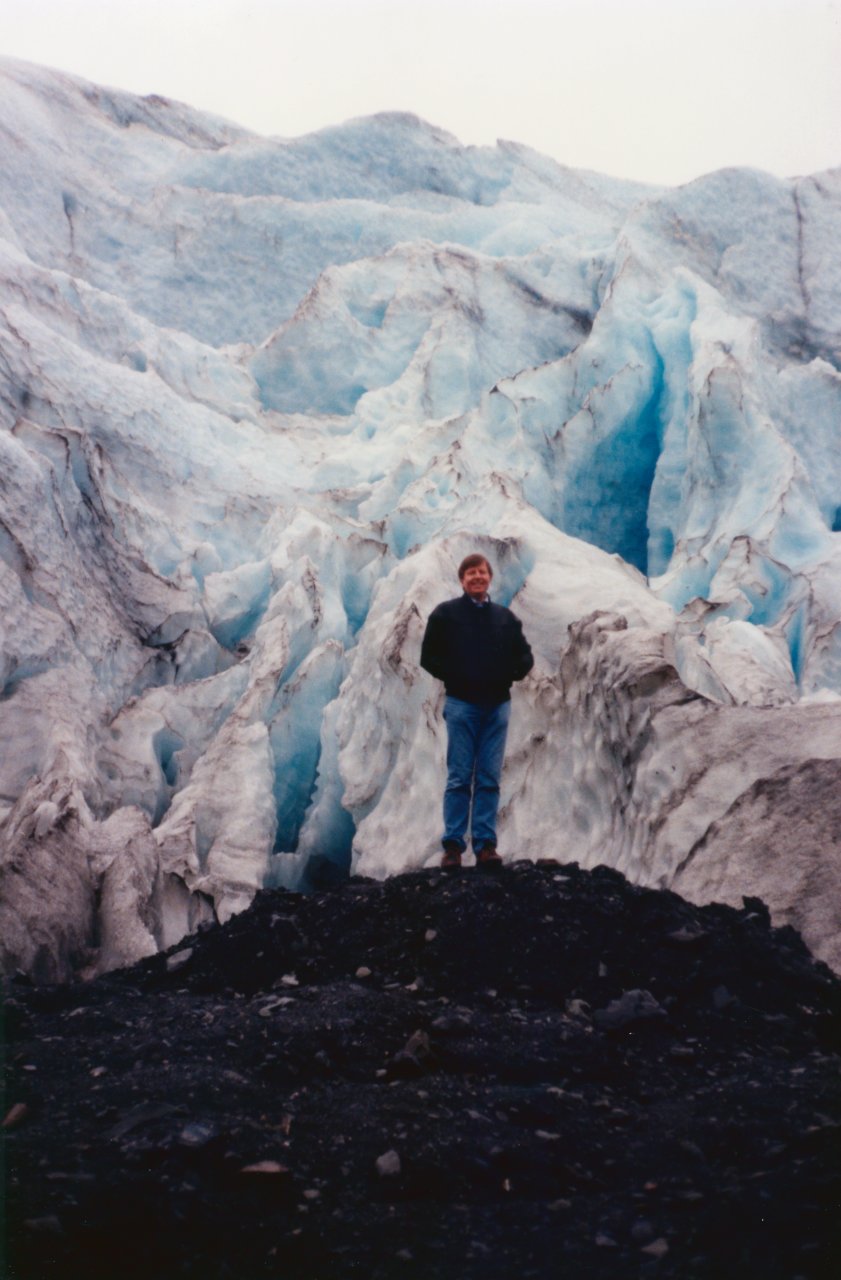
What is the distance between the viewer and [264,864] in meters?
5.86

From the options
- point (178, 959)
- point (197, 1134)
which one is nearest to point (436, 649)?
point (178, 959)

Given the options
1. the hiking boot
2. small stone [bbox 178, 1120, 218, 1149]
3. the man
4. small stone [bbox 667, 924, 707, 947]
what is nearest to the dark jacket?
the man

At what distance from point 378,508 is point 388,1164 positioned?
721 cm

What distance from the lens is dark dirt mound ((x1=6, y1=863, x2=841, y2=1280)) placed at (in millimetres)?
1953

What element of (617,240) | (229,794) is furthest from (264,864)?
(617,240)

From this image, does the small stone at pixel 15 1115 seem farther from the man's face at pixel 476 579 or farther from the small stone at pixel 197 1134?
the man's face at pixel 476 579

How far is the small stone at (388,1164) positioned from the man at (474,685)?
196cm

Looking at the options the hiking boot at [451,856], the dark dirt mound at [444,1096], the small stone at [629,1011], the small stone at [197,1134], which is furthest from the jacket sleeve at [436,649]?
the small stone at [197,1134]

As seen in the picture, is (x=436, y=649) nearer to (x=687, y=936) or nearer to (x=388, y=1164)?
(x=687, y=936)

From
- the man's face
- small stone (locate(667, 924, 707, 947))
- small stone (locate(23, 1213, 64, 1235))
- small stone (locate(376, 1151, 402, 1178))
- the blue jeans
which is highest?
the man's face

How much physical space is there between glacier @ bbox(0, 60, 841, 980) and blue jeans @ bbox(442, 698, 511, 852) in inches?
28.8

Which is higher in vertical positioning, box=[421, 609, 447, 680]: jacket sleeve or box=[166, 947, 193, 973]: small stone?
box=[421, 609, 447, 680]: jacket sleeve

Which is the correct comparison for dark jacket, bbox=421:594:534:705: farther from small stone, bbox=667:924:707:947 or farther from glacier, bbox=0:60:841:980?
small stone, bbox=667:924:707:947

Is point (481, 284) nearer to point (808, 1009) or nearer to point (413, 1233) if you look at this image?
point (808, 1009)
